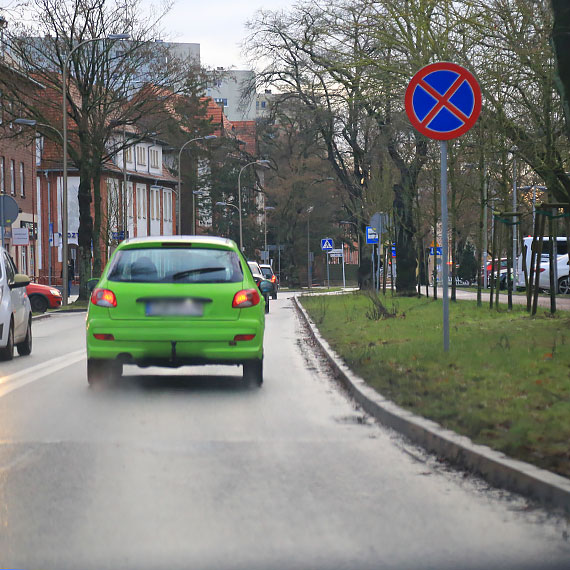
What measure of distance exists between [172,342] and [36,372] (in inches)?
130

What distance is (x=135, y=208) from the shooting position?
276 feet

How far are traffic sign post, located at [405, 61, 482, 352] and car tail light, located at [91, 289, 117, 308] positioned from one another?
373cm

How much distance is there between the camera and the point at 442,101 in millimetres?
13078

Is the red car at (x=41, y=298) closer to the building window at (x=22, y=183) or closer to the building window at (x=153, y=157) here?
the building window at (x=22, y=183)

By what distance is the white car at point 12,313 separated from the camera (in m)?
15.9

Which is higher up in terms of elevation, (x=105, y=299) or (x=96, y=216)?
(x=96, y=216)

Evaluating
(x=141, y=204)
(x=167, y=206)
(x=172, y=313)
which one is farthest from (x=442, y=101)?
(x=167, y=206)

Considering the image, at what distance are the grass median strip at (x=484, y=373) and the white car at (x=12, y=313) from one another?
4661mm

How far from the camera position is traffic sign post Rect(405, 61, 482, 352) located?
42.6 ft

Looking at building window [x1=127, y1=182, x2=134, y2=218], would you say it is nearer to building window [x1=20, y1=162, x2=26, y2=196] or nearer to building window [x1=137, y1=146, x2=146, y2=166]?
building window [x1=137, y1=146, x2=146, y2=166]

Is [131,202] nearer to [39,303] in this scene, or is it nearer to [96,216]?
[96,216]

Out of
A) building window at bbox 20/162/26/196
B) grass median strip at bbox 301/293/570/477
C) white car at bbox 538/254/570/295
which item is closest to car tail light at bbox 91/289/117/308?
grass median strip at bbox 301/293/570/477

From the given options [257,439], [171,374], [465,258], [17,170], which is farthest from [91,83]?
[465,258]

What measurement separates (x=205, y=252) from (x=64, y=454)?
4.84 m
